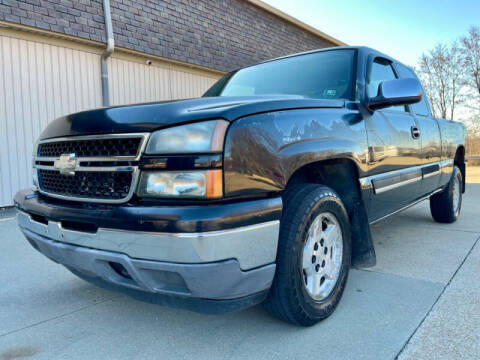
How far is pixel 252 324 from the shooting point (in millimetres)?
2260

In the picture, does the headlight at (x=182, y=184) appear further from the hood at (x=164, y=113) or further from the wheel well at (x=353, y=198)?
the wheel well at (x=353, y=198)

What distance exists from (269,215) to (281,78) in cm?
167

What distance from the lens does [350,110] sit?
2.55 m

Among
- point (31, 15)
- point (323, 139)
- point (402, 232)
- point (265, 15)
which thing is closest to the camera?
point (323, 139)

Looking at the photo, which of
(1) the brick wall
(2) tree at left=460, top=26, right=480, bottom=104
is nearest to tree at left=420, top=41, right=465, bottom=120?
(2) tree at left=460, top=26, right=480, bottom=104

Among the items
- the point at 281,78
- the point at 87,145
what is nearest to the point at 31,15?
the point at 281,78

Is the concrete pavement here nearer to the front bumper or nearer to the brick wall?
the front bumper

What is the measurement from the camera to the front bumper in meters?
1.57

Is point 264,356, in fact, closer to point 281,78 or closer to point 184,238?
point 184,238

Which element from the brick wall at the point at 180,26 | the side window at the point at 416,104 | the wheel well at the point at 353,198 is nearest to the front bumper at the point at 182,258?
the wheel well at the point at 353,198

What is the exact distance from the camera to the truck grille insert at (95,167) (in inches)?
68.2

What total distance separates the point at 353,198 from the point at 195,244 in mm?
1456

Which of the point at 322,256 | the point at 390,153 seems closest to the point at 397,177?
the point at 390,153

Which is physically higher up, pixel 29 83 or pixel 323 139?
pixel 29 83
